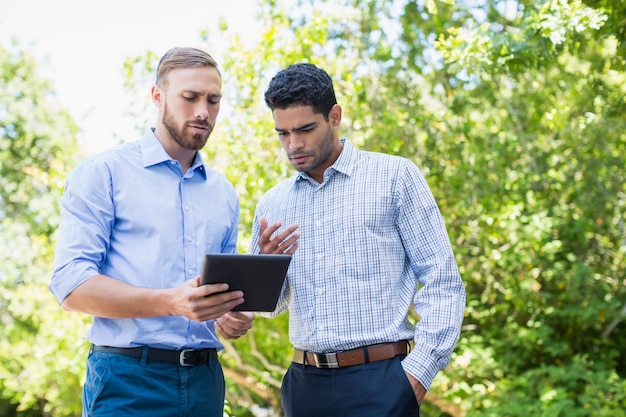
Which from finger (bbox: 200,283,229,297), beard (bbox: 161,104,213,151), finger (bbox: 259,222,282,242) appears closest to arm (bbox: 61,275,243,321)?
finger (bbox: 200,283,229,297)

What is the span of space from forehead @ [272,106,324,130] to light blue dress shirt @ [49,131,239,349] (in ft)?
1.47

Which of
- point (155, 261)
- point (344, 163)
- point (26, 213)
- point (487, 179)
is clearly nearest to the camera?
point (155, 261)

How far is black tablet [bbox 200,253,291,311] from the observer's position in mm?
2148

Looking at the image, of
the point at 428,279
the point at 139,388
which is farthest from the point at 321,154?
the point at 139,388

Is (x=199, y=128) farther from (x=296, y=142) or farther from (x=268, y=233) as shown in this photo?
(x=268, y=233)

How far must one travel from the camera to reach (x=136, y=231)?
2523 mm

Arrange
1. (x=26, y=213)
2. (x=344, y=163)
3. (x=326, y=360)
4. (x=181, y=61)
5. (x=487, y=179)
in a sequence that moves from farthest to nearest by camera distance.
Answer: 1. (x=26, y=213)
2. (x=487, y=179)
3. (x=344, y=163)
4. (x=181, y=61)
5. (x=326, y=360)

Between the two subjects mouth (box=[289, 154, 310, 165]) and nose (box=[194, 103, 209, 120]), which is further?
mouth (box=[289, 154, 310, 165])

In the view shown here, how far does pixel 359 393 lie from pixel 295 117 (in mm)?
1085

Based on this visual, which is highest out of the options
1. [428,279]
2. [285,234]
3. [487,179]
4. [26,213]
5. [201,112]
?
[201,112]

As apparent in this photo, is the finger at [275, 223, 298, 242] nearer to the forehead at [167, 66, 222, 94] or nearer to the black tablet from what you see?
the black tablet

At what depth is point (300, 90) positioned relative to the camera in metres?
2.76

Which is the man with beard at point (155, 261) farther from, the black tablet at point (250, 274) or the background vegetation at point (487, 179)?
the background vegetation at point (487, 179)

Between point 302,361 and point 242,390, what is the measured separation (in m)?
7.09
